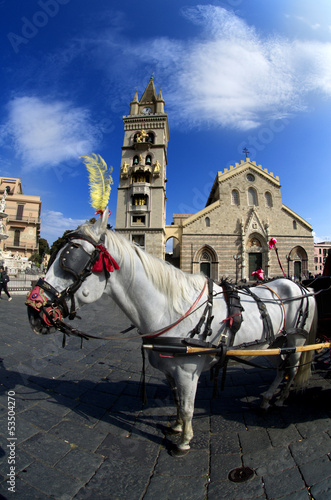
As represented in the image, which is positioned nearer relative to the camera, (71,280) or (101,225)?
(71,280)

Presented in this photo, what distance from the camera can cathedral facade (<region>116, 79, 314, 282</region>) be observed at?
88.7 feet

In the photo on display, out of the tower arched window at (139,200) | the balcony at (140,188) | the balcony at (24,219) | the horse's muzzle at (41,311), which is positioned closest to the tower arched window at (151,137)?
the balcony at (140,188)

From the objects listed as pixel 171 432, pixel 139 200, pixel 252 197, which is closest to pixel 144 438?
pixel 171 432

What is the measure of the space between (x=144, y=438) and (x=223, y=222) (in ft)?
89.1

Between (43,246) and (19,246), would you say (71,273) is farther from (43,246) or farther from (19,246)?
(43,246)

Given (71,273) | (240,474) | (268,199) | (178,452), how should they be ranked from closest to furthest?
1. (240,474)
2. (71,273)
3. (178,452)
4. (268,199)

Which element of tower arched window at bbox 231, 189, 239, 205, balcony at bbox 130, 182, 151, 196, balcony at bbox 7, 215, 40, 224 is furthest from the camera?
balcony at bbox 7, 215, 40, 224

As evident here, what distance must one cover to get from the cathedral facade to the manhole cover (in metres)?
24.5

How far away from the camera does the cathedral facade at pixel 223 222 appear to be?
27.0 m

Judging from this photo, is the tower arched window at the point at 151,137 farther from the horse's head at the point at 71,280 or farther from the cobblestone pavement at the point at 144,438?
the horse's head at the point at 71,280

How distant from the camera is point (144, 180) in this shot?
98.8ft

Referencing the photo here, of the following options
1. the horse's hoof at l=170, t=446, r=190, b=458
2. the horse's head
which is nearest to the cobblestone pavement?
the horse's hoof at l=170, t=446, r=190, b=458

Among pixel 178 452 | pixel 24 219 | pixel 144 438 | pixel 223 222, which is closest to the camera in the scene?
pixel 178 452

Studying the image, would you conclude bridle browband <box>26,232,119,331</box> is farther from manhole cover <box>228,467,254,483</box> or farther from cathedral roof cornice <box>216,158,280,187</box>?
cathedral roof cornice <box>216,158,280,187</box>
